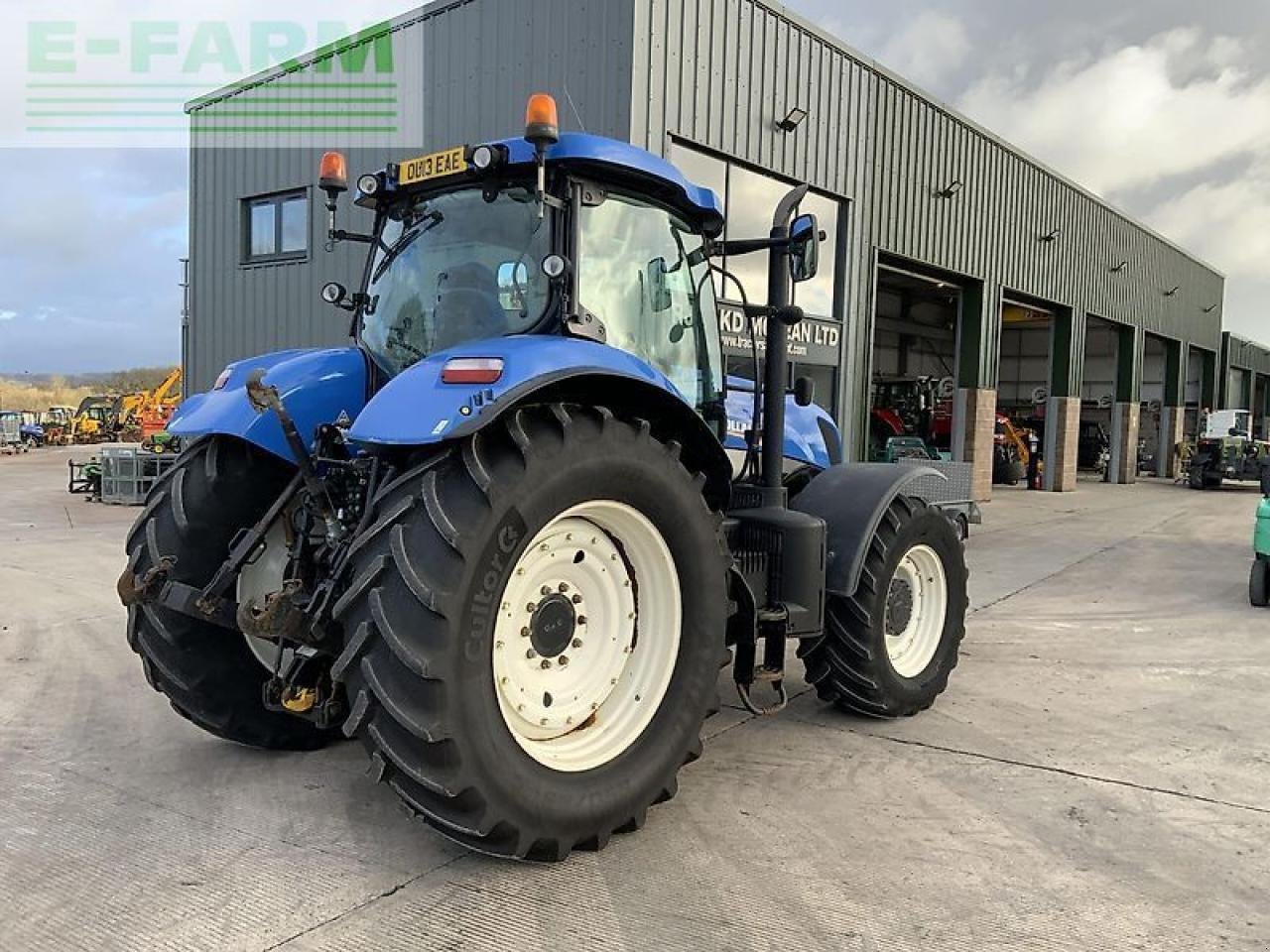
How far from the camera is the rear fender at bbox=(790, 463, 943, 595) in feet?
14.3

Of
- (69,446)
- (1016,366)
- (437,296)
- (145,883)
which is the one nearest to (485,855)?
(145,883)

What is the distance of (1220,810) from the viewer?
374 cm

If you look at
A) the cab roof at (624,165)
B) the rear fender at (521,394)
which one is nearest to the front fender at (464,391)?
the rear fender at (521,394)

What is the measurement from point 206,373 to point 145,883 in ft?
49.8

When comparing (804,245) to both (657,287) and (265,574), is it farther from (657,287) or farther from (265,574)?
(265,574)

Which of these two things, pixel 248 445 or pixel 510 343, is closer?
pixel 510 343

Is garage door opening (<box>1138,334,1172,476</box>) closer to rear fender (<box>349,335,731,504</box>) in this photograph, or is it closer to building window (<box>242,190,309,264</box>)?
building window (<box>242,190,309,264</box>)

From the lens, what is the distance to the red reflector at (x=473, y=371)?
2887 millimetres

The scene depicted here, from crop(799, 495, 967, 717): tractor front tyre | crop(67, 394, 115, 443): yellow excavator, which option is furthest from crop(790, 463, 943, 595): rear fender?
crop(67, 394, 115, 443): yellow excavator

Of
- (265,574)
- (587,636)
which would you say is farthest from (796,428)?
(265,574)

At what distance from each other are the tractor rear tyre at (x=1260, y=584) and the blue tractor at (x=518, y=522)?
515 centimetres

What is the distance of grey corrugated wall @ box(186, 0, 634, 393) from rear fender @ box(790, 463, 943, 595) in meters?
6.57

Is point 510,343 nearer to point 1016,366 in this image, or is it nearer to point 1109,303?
point 1109,303

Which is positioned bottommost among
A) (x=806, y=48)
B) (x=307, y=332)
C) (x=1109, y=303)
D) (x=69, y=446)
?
(x=69, y=446)
